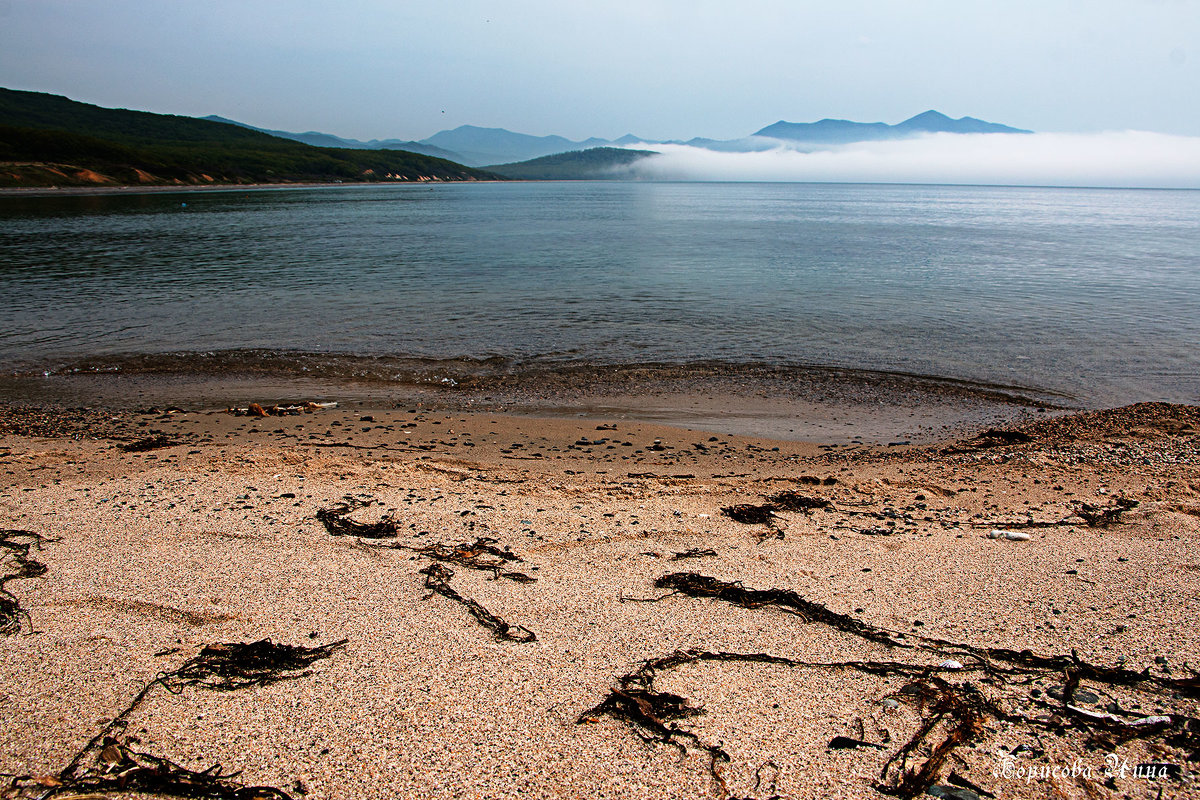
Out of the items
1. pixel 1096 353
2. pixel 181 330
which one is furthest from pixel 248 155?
pixel 1096 353

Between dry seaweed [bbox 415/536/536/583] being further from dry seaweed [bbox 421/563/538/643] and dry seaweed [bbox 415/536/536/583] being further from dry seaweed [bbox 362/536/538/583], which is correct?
dry seaweed [bbox 421/563/538/643]

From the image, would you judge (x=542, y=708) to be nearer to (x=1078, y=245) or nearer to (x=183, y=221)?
(x=1078, y=245)

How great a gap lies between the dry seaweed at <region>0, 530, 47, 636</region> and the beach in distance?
0.03 meters

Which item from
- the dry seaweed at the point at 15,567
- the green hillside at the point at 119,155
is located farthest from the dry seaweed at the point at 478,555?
the green hillside at the point at 119,155

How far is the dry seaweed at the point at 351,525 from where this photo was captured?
19.2 ft

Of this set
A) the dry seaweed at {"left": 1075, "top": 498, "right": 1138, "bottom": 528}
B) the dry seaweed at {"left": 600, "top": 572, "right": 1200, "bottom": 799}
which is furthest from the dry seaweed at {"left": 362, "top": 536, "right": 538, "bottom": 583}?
the dry seaweed at {"left": 1075, "top": 498, "right": 1138, "bottom": 528}

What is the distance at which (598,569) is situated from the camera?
527cm

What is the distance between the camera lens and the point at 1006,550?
18.5ft

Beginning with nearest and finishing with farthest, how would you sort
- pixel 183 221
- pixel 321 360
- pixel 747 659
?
pixel 747 659 → pixel 321 360 → pixel 183 221

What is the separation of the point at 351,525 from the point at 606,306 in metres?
15.4

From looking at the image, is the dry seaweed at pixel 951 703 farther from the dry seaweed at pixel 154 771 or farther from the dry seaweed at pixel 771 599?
the dry seaweed at pixel 154 771

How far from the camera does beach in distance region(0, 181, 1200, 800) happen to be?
3.25 metres

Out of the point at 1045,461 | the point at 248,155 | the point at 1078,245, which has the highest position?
the point at 248,155

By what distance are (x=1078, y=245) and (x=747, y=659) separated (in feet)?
167
